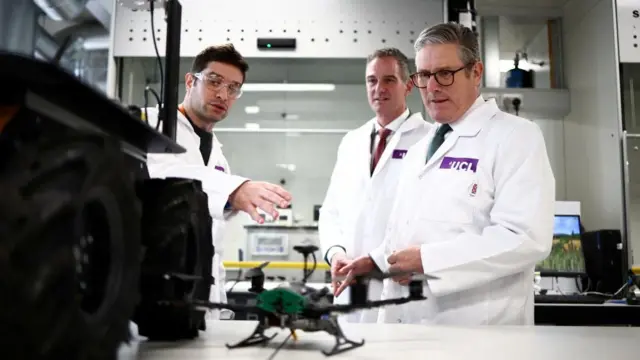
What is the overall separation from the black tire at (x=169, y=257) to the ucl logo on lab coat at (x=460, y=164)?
0.73 meters

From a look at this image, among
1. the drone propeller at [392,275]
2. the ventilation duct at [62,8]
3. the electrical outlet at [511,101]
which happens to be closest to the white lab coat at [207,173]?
the drone propeller at [392,275]

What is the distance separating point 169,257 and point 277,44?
253 centimetres

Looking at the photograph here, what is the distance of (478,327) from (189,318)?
0.53 meters

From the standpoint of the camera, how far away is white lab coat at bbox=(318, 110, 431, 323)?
1.92 metres

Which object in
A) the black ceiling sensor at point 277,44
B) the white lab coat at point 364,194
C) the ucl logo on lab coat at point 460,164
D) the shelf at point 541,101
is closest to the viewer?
the ucl logo on lab coat at point 460,164

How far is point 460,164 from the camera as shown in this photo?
50.8 inches

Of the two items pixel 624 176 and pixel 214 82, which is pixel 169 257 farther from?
pixel 624 176

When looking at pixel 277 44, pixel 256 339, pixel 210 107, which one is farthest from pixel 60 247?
pixel 277 44

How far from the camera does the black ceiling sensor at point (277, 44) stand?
3051 millimetres

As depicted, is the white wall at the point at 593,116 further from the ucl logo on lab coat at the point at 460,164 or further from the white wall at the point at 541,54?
the ucl logo on lab coat at the point at 460,164

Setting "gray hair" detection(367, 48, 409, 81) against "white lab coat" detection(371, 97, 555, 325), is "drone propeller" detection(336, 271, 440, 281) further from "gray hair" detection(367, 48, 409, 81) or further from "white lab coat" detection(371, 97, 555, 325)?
"gray hair" detection(367, 48, 409, 81)

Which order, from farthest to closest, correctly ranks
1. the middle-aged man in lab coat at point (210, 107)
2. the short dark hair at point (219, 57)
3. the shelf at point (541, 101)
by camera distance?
the shelf at point (541, 101)
the short dark hair at point (219, 57)
the middle-aged man in lab coat at point (210, 107)

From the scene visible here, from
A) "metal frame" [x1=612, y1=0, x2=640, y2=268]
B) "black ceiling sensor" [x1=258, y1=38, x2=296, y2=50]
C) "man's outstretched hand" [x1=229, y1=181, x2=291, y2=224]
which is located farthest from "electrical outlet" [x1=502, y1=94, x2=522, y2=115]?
"man's outstretched hand" [x1=229, y1=181, x2=291, y2=224]

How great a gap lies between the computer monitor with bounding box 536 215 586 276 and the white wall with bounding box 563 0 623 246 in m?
0.26
